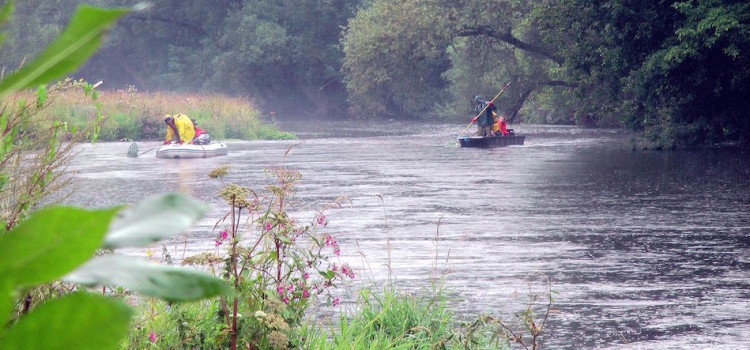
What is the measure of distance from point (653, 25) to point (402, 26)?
1287 centimetres

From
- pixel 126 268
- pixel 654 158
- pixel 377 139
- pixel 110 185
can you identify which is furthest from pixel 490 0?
pixel 126 268

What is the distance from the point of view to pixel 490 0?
36125 millimetres

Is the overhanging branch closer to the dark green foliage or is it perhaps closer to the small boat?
the dark green foliage

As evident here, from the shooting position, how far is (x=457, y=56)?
4984 cm

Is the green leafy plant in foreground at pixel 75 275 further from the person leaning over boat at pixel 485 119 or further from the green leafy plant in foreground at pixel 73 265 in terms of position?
the person leaning over boat at pixel 485 119

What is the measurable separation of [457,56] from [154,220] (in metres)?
49.9

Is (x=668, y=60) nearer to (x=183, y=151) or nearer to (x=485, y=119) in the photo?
(x=485, y=119)

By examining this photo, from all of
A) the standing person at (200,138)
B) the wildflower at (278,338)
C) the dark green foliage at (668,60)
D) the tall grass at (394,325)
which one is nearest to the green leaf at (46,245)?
the wildflower at (278,338)

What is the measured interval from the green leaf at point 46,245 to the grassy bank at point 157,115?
113 ft

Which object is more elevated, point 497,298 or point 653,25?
point 653,25

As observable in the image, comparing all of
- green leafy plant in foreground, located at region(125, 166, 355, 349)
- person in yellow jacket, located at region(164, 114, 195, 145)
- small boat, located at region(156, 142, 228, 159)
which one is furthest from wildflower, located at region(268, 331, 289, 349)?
person in yellow jacket, located at region(164, 114, 195, 145)

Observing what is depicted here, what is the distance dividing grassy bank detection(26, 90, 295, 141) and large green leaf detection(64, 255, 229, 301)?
34419 millimetres

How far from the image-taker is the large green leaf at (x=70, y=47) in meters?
0.35

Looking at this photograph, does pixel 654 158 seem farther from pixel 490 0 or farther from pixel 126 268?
pixel 126 268
